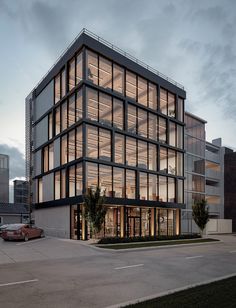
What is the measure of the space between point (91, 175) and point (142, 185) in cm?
732

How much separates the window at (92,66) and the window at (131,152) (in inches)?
276

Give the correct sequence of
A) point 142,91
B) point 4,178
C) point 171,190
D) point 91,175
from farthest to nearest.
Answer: point 4,178 < point 171,190 < point 142,91 < point 91,175

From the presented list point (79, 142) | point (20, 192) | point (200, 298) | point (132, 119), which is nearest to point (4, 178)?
point (20, 192)

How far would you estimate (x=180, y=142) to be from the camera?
40.1 metres

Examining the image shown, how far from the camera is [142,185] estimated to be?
33.9m

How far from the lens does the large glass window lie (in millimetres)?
33719

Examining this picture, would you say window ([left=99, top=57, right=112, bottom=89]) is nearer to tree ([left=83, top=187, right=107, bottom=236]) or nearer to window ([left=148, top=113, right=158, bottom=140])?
window ([left=148, top=113, right=158, bottom=140])

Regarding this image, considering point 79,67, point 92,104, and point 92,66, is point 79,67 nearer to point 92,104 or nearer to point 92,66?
point 92,66

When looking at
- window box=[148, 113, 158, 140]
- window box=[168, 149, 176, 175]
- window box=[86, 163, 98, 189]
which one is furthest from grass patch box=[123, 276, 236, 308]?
window box=[168, 149, 176, 175]

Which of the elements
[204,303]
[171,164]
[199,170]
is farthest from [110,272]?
[199,170]

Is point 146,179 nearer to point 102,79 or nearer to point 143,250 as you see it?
point 102,79

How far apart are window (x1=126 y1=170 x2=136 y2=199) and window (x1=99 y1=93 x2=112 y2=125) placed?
18.6ft

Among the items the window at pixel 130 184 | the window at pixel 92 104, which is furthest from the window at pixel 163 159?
the window at pixel 92 104

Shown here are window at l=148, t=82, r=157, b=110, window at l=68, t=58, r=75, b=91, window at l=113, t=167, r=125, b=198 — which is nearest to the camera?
window at l=113, t=167, r=125, b=198
